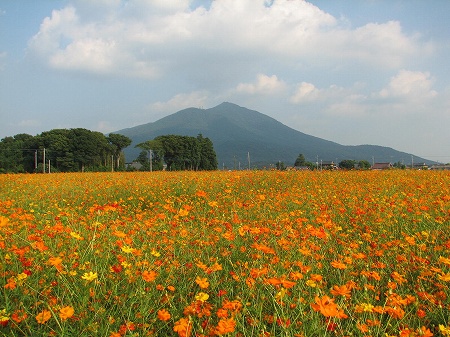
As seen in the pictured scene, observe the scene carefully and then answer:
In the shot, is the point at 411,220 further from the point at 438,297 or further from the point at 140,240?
the point at 140,240

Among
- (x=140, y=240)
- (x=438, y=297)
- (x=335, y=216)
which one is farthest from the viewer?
(x=335, y=216)

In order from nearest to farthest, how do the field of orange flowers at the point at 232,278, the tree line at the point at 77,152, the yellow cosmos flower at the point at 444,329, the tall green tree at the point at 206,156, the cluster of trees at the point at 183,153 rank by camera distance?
the yellow cosmos flower at the point at 444,329 < the field of orange flowers at the point at 232,278 < the tree line at the point at 77,152 < the cluster of trees at the point at 183,153 < the tall green tree at the point at 206,156

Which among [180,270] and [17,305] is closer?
[17,305]

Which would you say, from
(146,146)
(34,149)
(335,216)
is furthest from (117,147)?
(335,216)

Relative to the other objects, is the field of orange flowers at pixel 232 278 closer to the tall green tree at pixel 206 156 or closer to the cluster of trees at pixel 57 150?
the cluster of trees at pixel 57 150

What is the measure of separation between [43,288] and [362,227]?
315cm

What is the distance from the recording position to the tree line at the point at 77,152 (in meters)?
47.0

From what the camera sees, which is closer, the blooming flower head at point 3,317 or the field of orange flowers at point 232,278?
the blooming flower head at point 3,317

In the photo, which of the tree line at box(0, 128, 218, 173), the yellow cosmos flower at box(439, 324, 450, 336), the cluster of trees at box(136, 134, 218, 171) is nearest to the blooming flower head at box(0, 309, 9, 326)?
the yellow cosmos flower at box(439, 324, 450, 336)

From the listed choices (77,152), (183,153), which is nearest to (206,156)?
(183,153)

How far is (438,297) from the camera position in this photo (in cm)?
200

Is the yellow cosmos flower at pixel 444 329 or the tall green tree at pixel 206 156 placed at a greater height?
the tall green tree at pixel 206 156

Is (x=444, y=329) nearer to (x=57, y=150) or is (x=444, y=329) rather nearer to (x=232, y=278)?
(x=232, y=278)

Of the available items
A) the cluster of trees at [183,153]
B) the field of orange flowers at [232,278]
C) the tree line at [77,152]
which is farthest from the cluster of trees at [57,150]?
the field of orange flowers at [232,278]
